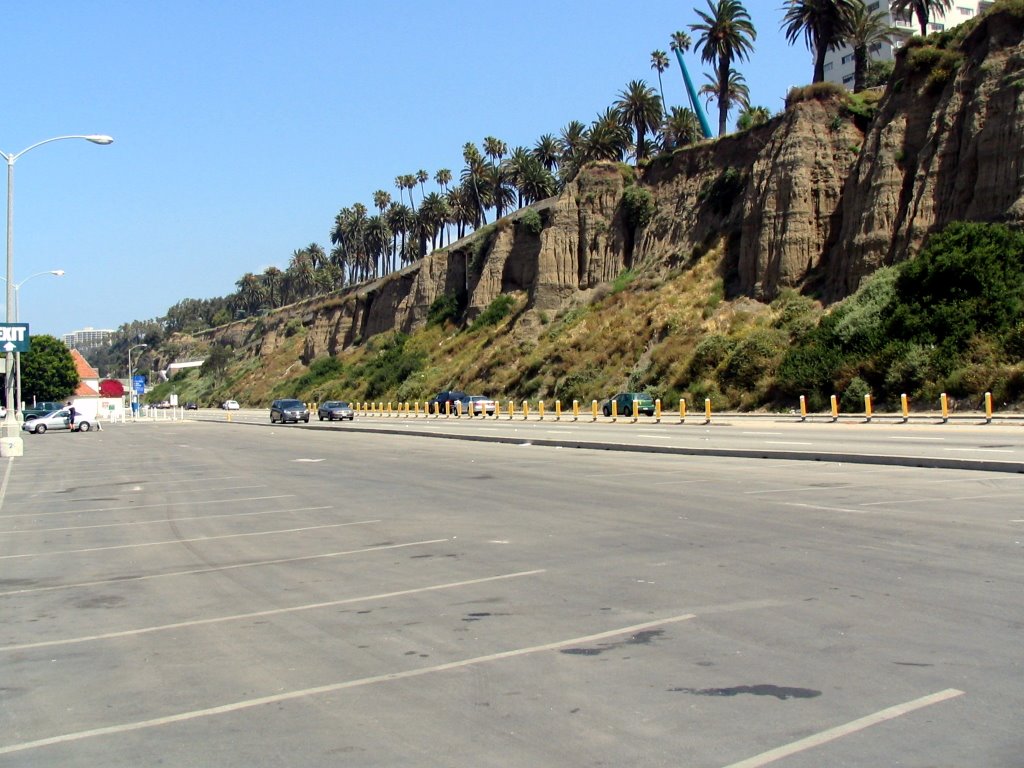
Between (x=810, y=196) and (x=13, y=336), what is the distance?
42.9 metres

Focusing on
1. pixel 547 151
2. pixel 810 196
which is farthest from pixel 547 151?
pixel 810 196

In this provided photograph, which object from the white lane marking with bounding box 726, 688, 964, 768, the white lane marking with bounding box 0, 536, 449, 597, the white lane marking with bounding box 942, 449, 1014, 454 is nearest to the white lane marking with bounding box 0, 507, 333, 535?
the white lane marking with bounding box 0, 536, 449, 597

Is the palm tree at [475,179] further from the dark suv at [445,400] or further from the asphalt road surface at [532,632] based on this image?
the asphalt road surface at [532,632]

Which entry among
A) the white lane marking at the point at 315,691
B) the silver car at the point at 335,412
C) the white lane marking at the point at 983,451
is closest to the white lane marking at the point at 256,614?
the white lane marking at the point at 315,691

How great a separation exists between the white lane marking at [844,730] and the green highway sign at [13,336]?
102 ft

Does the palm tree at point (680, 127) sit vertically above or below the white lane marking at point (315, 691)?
above

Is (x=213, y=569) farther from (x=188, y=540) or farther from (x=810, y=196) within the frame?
(x=810, y=196)

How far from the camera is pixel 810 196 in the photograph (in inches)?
2272

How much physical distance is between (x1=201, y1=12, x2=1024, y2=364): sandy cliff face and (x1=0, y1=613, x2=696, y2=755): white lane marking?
136 ft

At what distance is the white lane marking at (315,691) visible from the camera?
213 inches

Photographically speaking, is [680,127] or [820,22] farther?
[680,127]

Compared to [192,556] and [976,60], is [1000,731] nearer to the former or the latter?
[192,556]

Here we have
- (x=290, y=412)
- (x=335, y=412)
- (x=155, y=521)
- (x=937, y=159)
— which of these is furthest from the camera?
(x=335, y=412)

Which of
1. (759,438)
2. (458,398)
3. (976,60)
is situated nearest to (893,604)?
(759,438)
